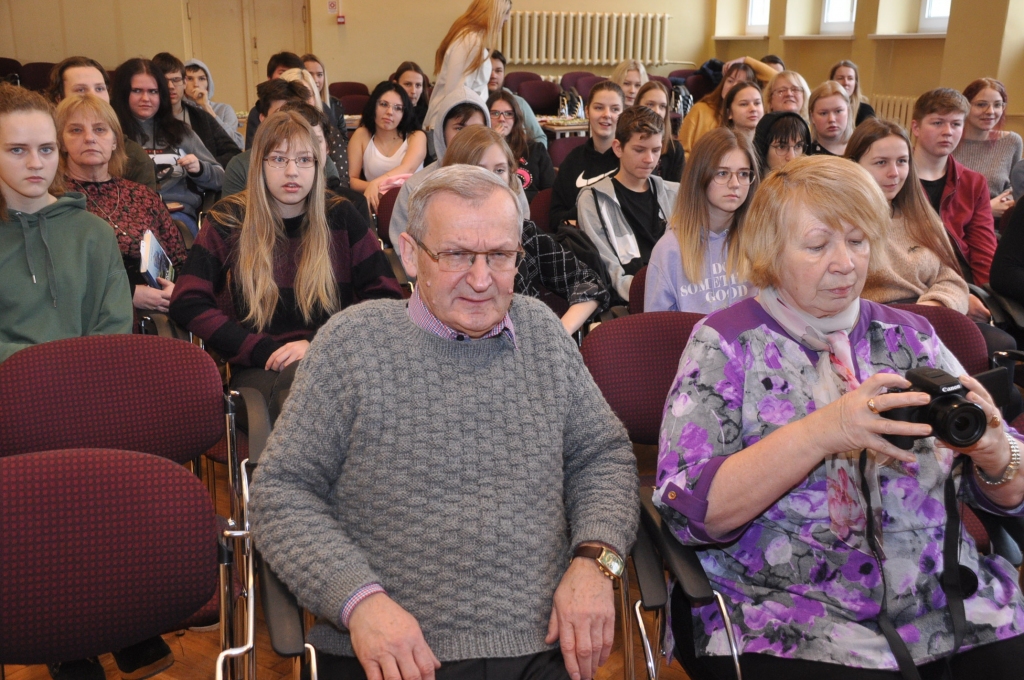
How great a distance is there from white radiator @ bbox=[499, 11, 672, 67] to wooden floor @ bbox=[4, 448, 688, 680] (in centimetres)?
928

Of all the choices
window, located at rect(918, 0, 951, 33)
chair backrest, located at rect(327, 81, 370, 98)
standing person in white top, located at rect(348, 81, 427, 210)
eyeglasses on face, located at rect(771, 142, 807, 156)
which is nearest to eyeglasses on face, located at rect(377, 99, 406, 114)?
standing person in white top, located at rect(348, 81, 427, 210)

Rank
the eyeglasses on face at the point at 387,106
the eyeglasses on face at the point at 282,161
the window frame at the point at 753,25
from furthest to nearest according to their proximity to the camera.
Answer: the window frame at the point at 753,25 < the eyeglasses on face at the point at 387,106 < the eyeglasses on face at the point at 282,161

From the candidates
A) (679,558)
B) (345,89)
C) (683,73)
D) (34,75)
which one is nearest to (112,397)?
(679,558)

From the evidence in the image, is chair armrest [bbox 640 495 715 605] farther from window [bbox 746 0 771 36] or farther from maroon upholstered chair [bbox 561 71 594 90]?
window [bbox 746 0 771 36]

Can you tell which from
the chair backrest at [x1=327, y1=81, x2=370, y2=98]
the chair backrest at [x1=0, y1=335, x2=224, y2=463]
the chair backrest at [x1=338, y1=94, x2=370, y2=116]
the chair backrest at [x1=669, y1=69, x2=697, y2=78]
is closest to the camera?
the chair backrest at [x1=0, y1=335, x2=224, y2=463]

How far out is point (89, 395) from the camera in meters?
1.86

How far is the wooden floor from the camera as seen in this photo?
6.75 ft

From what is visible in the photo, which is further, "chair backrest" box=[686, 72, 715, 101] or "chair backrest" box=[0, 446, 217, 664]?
"chair backrest" box=[686, 72, 715, 101]

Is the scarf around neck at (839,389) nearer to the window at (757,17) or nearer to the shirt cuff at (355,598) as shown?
the shirt cuff at (355,598)

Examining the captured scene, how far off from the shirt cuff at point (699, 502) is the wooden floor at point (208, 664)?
0.73 meters

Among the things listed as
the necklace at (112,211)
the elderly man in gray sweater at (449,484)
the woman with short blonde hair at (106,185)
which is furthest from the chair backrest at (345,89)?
the elderly man in gray sweater at (449,484)

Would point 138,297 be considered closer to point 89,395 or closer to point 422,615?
point 89,395

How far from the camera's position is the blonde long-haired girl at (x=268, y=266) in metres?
2.51

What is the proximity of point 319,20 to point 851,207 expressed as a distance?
932 centimetres
